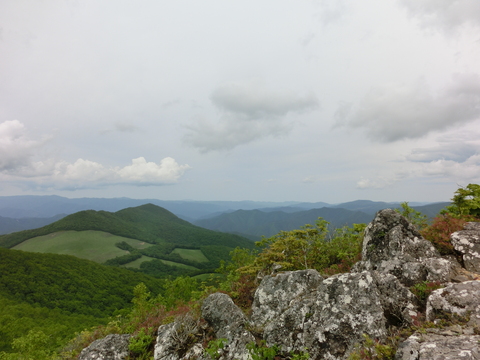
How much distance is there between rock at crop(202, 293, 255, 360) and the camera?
7562mm

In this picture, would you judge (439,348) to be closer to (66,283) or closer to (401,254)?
(401,254)

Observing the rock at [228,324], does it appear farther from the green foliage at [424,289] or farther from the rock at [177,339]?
the green foliage at [424,289]

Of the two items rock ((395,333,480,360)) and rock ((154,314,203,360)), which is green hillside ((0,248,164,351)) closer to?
rock ((154,314,203,360))

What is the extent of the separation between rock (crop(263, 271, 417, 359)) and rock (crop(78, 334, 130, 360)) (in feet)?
21.2

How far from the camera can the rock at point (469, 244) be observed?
8.40m

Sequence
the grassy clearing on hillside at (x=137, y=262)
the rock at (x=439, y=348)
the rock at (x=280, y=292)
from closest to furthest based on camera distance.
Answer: the rock at (x=439, y=348), the rock at (x=280, y=292), the grassy clearing on hillside at (x=137, y=262)

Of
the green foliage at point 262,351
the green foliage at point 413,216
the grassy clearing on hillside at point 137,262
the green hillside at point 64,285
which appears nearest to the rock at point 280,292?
the green foliage at point 262,351

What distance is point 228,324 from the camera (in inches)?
335

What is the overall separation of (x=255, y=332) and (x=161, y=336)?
4.06 metres

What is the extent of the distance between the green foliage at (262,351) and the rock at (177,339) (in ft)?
7.95

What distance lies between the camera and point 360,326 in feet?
21.7

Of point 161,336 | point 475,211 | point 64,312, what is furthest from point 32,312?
point 475,211

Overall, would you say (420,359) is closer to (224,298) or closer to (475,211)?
(224,298)

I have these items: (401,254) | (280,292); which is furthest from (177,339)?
(401,254)
